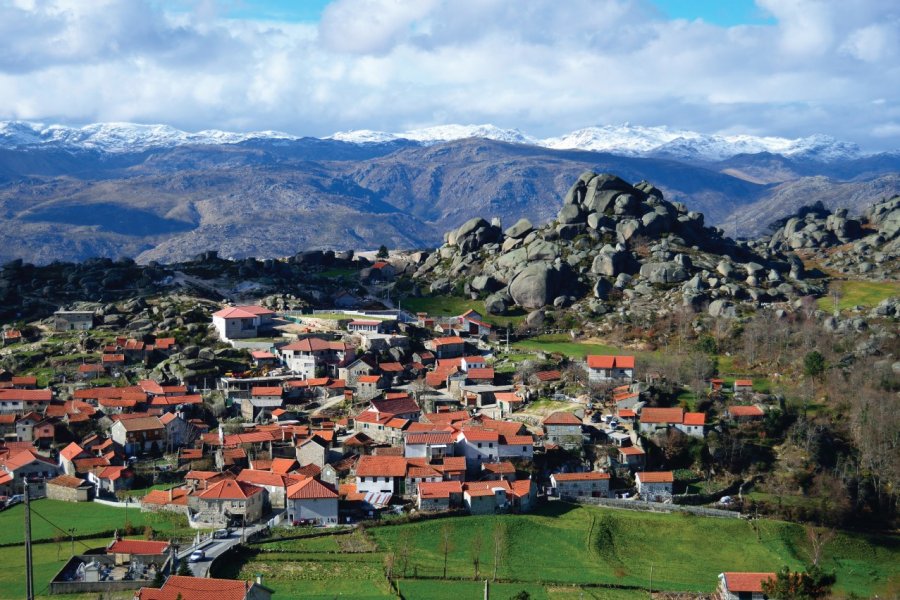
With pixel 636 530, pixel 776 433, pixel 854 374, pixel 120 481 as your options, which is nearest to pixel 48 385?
pixel 120 481

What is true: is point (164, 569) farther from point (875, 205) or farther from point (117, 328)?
point (875, 205)

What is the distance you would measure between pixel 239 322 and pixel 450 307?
28.6m

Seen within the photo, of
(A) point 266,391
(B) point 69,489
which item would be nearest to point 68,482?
(B) point 69,489

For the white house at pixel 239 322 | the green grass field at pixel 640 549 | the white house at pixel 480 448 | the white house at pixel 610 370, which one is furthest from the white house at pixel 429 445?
the white house at pixel 239 322

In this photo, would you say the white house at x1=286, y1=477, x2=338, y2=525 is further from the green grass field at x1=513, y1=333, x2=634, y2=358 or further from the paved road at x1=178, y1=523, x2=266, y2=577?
the green grass field at x1=513, y1=333, x2=634, y2=358

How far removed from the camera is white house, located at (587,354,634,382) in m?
82.1

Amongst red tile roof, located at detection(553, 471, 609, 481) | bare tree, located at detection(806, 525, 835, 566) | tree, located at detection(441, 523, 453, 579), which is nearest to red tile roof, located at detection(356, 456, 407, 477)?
tree, located at detection(441, 523, 453, 579)

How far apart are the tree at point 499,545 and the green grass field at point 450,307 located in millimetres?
48001

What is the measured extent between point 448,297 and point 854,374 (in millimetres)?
51922

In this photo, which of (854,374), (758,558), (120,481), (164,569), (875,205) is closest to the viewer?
(164,569)

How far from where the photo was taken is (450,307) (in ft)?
385

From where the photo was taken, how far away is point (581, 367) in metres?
85.2

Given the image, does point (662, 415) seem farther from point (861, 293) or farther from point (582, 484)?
point (861, 293)

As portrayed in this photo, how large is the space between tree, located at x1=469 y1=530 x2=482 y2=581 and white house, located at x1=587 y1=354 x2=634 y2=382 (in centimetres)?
2611
